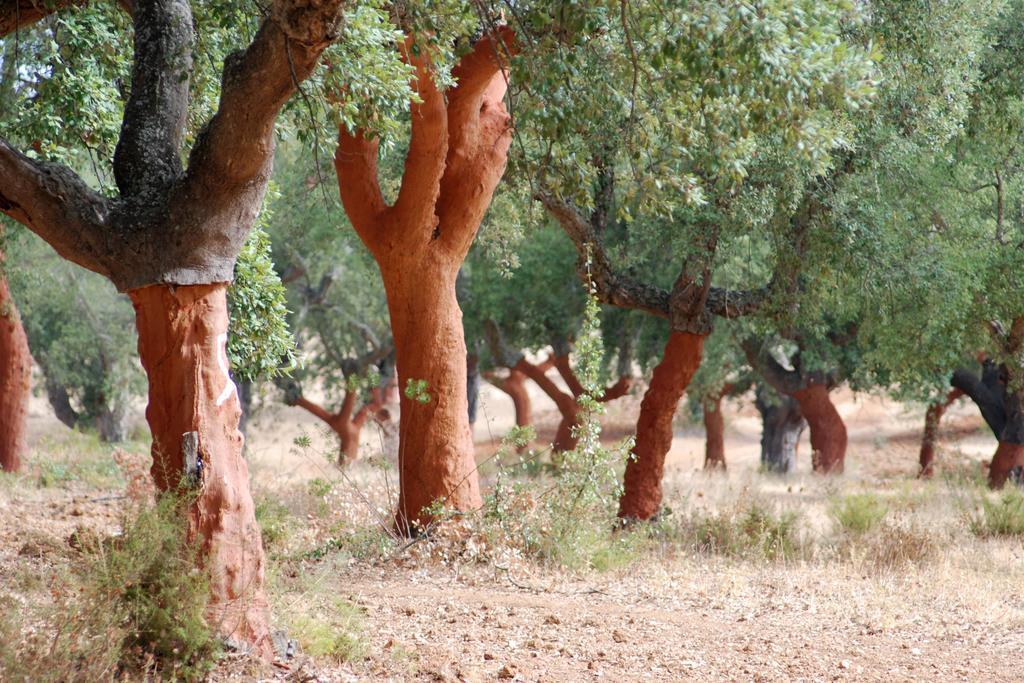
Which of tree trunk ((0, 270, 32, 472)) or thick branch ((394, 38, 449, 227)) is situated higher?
thick branch ((394, 38, 449, 227))

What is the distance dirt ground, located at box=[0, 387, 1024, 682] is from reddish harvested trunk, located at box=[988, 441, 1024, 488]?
4958 millimetres

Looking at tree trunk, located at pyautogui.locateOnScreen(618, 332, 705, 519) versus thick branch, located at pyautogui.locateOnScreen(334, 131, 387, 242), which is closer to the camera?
thick branch, located at pyautogui.locateOnScreen(334, 131, 387, 242)

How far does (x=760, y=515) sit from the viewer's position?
10.9m

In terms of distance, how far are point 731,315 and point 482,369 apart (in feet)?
34.3

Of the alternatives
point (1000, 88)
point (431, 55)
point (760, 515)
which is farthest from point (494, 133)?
point (1000, 88)

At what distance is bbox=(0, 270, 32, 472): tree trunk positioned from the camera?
13.5 meters

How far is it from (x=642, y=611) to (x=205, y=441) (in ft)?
11.6

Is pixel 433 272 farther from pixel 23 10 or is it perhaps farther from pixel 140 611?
pixel 140 611

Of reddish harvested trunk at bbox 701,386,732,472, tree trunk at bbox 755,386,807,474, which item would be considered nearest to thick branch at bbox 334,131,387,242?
reddish harvested trunk at bbox 701,386,732,472

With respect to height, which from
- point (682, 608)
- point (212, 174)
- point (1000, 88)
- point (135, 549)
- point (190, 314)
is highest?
point (1000, 88)

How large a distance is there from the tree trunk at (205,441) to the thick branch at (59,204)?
0.31 m

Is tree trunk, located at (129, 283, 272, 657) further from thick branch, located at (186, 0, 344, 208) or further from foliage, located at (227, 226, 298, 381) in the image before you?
foliage, located at (227, 226, 298, 381)

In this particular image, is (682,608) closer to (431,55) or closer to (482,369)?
(431,55)

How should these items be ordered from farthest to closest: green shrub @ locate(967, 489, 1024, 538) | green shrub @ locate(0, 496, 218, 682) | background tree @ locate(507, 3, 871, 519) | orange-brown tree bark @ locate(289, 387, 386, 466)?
orange-brown tree bark @ locate(289, 387, 386, 466), green shrub @ locate(967, 489, 1024, 538), green shrub @ locate(0, 496, 218, 682), background tree @ locate(507, 3, 871, 519)
